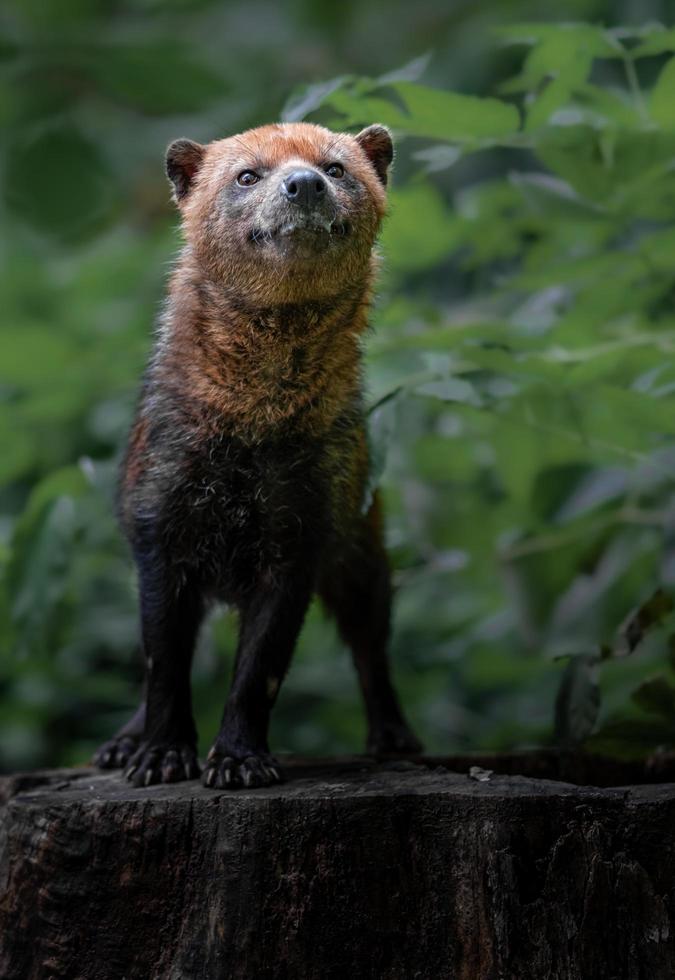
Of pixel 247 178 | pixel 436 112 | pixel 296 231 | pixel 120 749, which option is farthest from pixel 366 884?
pixel 436 112

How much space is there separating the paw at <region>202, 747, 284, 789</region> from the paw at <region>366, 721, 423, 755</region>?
1474mm

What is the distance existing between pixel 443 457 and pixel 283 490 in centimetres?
274

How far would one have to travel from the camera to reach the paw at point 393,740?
5.57m

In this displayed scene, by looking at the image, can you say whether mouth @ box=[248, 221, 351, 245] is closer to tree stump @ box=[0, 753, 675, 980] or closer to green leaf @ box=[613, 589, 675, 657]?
green leaf @ box=[613, 589, 675, 657]

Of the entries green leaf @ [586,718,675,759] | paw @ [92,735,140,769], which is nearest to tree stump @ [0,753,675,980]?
green leaf @ [586,718,675,759]

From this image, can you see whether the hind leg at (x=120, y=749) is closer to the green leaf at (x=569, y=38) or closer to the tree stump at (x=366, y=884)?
the tree stump at (x=366, y=884)

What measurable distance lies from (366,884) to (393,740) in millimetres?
2090

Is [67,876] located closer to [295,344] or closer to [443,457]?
[295,344]

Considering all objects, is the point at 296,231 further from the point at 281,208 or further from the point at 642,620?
the point at 642,620

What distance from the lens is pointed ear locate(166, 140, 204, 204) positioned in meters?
4.92

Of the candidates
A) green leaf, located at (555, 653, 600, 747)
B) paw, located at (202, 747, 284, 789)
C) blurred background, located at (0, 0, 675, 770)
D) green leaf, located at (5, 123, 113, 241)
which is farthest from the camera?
green leaf, located at (5, 123, 113, 241)

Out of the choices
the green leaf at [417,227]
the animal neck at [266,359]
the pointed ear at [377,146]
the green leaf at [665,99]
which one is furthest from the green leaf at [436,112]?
the green leaf at [417,227]

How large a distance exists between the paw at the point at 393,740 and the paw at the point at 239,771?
1.47m

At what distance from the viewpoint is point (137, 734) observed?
5191 mm
